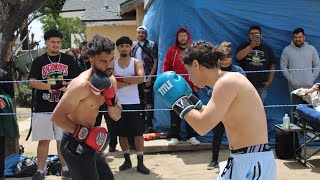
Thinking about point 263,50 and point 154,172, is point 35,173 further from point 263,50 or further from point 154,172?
point 263,50

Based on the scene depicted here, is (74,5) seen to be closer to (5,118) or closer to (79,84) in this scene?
(5,118)

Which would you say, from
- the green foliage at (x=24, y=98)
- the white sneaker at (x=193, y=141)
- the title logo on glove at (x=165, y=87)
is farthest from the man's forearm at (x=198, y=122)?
the green foliage at (x=24, y=98)

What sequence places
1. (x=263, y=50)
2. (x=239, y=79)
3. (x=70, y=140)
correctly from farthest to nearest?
(x=263, y=50) → (x=70, y=140) → (x=239, y=79)

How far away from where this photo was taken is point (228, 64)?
5.96 meters

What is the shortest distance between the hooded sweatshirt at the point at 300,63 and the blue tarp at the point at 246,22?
1.07 feet

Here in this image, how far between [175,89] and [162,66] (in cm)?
439

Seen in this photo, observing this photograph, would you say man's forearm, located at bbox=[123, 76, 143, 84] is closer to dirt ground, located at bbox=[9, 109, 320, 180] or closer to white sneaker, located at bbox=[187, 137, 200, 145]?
dirt ground, located at bbox=[9, 109, 320, 180]

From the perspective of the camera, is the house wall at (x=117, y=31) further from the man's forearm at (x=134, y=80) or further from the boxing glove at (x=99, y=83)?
the boxing glove at (x=99, y=83)

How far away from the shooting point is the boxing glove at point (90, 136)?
12.2 ft

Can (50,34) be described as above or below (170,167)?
above

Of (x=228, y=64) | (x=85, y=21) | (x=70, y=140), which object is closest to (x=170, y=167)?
(x=228, y=64)

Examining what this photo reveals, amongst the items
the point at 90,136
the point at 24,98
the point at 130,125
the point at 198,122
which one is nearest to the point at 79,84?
the point at 90,136

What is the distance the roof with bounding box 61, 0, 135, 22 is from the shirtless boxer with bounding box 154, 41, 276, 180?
13674 mm

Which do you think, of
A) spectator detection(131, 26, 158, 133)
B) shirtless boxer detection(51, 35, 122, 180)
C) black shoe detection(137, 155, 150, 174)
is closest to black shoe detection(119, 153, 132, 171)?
black shoe detection(137, 155, 150, 174)
